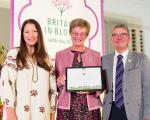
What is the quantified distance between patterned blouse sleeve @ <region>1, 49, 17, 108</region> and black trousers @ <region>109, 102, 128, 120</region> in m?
0.79

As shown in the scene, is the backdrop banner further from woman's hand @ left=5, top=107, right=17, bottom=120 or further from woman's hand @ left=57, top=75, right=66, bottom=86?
woman's hand @ left=5, top=107, right=17, bottom=120

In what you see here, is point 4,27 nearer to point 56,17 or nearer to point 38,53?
point 56,17

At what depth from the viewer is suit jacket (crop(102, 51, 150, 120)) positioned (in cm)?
269

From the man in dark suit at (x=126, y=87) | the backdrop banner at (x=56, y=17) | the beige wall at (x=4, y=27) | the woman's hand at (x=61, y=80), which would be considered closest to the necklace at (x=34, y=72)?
the woman's hand at (x=61, y=80)

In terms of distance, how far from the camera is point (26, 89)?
2.45m

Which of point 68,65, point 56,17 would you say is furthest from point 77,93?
point 56,17

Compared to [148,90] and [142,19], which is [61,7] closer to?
[148,90]

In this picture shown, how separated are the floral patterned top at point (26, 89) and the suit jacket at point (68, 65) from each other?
17 cm

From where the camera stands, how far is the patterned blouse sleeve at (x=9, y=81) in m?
2.40

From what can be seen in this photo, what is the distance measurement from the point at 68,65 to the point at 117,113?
1.76 feet

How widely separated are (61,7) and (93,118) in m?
1.49

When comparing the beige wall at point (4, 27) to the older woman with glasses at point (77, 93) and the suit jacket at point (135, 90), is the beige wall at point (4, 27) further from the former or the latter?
the suit jacket at point (135, 90)

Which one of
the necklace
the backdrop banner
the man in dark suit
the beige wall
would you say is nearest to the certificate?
the man in dark suit

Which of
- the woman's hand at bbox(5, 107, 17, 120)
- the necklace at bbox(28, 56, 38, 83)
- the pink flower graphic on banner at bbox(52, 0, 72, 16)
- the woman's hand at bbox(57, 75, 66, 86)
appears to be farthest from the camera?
the pink flower graphic on banner at bbox(52, 0, 72, 16)
